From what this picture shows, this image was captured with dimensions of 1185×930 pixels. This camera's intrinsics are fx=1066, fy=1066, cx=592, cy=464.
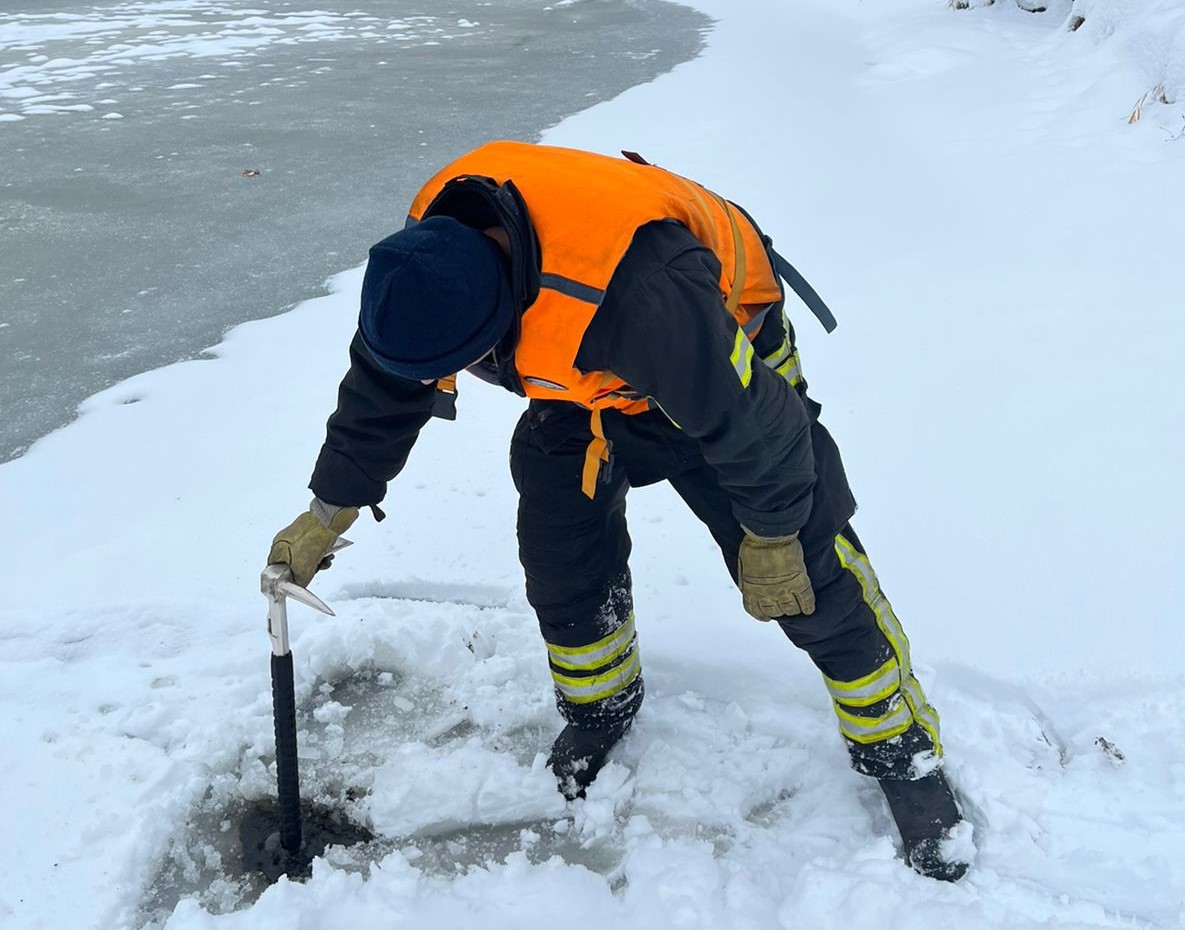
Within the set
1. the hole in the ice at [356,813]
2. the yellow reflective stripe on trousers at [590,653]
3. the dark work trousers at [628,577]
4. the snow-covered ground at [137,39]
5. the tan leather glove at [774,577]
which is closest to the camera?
the tan leather glove at [774,577]

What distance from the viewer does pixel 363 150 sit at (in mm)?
6027

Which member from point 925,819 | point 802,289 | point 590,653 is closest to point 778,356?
point 802,289

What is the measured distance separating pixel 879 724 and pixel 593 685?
519mm

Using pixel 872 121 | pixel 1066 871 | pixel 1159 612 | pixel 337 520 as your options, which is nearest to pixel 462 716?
pixel 337 520

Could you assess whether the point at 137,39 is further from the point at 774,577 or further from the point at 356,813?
the point at 774,577

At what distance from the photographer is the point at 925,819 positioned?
1822 millimetres

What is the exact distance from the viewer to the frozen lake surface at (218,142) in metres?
3.88

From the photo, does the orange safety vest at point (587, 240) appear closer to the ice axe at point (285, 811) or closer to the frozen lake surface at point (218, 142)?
the ice axe at point (285, 811)

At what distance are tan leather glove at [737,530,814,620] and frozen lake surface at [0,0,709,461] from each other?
7.69 feet

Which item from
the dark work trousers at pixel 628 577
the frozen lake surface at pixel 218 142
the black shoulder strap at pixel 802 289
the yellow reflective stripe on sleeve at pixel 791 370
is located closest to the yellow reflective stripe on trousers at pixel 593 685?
the dark work trousers at pixel 628 577

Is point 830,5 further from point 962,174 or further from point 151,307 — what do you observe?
point 151,307

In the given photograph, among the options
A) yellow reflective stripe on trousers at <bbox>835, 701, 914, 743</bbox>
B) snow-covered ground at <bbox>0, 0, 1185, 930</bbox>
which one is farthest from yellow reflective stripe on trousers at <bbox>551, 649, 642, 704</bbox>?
yellow reflective stripe on trousers at <bbox>835, 701, 914, 743</bbox>

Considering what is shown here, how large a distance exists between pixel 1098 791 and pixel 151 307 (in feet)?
11.5

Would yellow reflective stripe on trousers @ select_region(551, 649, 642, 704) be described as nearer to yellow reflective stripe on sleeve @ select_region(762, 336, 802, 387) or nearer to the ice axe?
the ice axe
